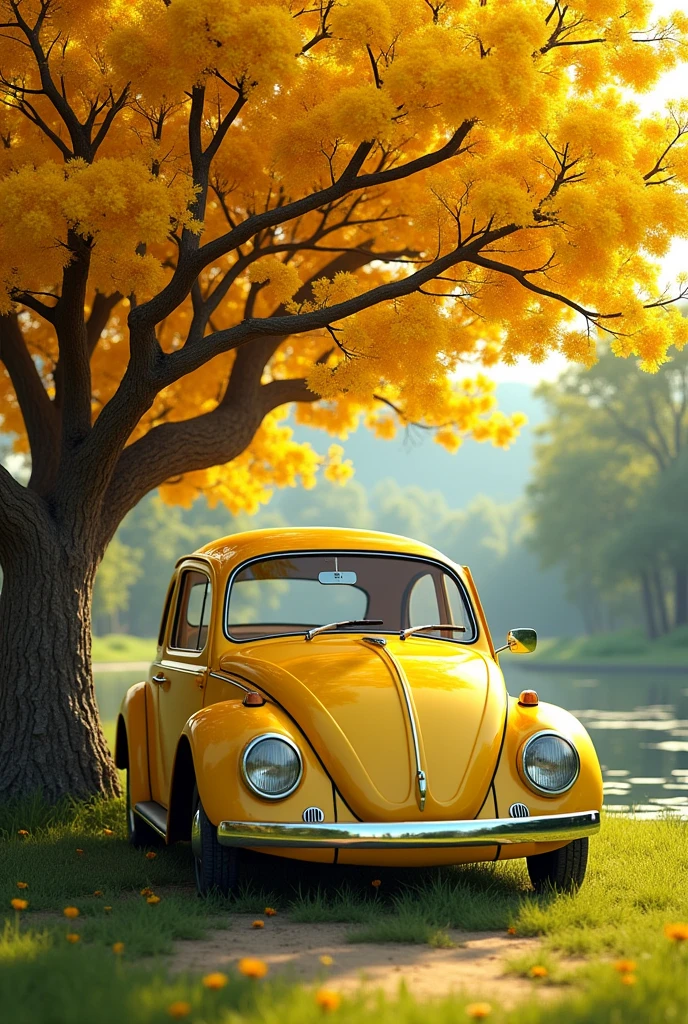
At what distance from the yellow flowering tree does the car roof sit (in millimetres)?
1595

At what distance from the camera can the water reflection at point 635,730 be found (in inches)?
452

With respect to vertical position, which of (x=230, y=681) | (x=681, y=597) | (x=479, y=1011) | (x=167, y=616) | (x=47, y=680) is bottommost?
(x=479, y=1011)

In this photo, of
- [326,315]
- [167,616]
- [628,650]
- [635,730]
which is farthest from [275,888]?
[628,650]

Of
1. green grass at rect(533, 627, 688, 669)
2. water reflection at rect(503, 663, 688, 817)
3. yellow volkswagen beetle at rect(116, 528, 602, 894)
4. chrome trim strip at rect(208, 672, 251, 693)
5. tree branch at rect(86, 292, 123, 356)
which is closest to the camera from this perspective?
yellow volkswagen beetle at rect(116, 528, 602, 894)

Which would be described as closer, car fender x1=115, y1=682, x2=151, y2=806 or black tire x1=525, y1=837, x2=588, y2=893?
black tire x1=525, y1=837, x2=588, y2=893

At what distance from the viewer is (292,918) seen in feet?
17.3

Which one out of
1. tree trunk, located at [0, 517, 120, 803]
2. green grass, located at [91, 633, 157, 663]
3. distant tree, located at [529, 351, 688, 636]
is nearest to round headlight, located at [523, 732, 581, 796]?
tree trunk, located at [0, 517, 120, 803]

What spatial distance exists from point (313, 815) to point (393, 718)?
23.8 inches

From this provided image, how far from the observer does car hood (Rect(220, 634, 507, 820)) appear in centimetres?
526

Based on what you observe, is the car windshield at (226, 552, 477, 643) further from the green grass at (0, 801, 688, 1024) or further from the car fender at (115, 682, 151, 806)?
the green grass at (0, 801, 688, 1024)

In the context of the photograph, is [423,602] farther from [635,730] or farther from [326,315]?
[635,730]

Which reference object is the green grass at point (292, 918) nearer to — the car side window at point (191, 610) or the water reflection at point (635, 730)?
the car side window at point (191, 610)

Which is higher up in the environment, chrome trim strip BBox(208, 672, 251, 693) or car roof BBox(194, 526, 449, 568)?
car roof BBox(194, 526, 449, 568)

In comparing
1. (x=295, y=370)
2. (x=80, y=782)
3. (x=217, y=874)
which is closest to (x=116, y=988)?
(x=217, y=874)
